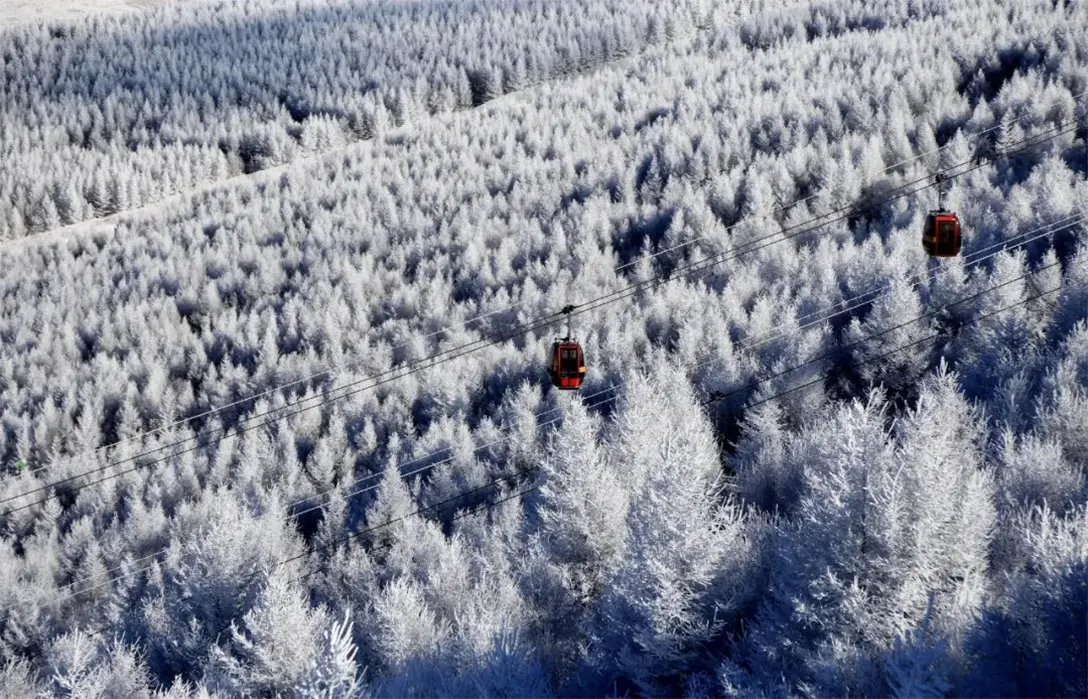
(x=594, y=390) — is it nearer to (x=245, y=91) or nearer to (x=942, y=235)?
(x=942, y=235)

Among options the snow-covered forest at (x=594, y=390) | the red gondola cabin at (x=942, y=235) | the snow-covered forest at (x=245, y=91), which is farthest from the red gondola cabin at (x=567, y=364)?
the snow-covered forest at (x=245, y=91)

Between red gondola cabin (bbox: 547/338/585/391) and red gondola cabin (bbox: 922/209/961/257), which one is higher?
red gondola cabin (bbox: 922/209/961/257)

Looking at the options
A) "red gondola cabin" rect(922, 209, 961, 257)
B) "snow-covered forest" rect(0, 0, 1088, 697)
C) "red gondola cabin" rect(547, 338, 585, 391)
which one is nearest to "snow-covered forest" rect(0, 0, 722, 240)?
"snow-covered forest" rect(0, 0, 1088, 697)

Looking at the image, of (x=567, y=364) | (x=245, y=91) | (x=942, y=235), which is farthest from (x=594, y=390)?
(x=245, y=91)

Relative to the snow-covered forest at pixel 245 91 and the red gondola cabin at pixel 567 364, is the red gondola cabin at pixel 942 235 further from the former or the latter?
the snow-covered forest at pixel 245 91

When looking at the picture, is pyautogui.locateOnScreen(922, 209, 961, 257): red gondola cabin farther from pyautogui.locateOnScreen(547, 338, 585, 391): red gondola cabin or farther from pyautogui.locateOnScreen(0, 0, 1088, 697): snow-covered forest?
pyautogui.locateOnScreen(547, 338, 585, 391): red gondola cabin
